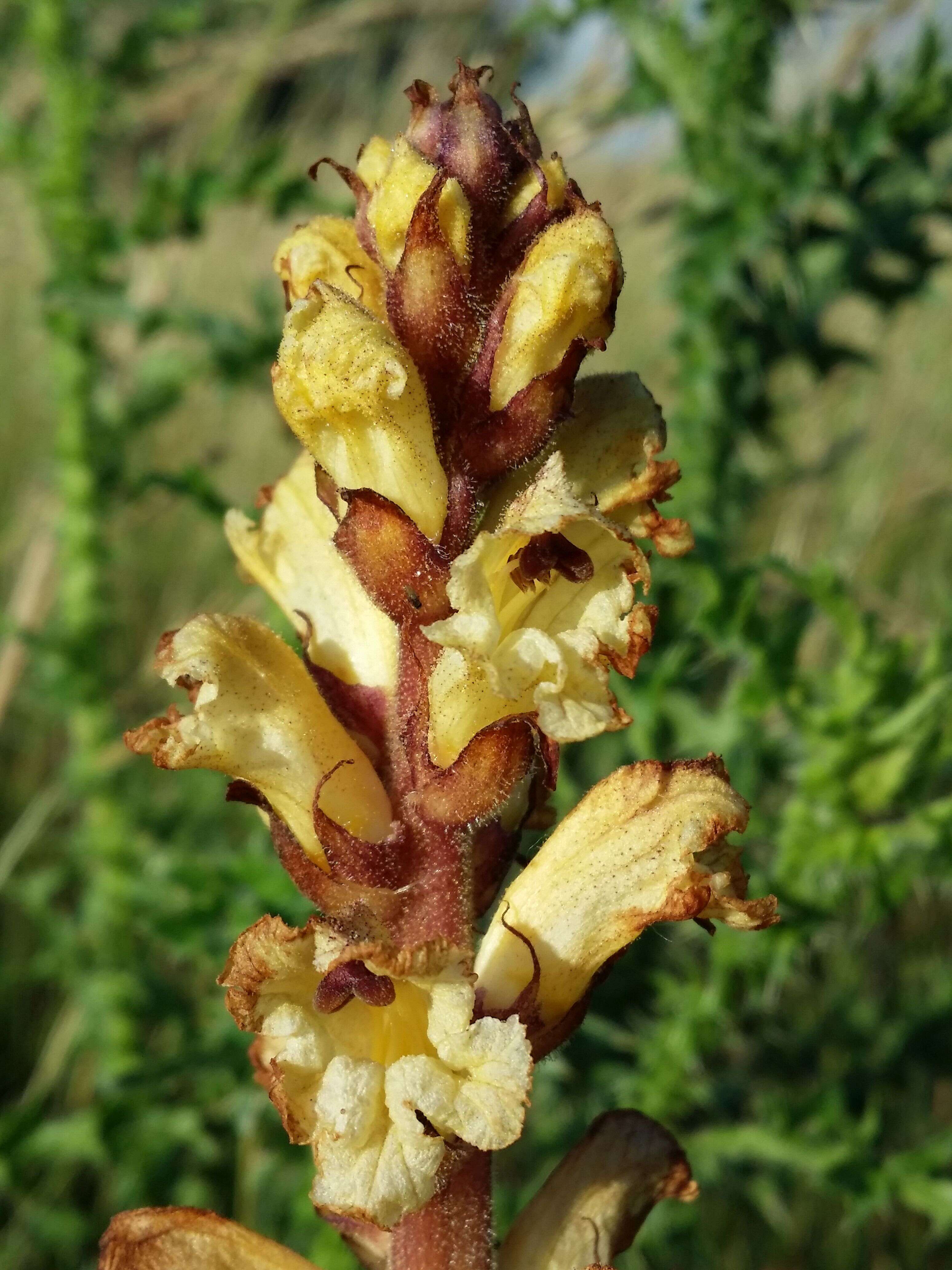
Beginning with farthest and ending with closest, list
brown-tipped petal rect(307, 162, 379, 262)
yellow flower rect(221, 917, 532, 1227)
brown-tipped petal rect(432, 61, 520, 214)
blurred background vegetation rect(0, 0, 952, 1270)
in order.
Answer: blurred background vegetation rect(0, 0, 952, 1270), brown-tipped petal rect(307, 162, 379, 262), brown-tipped petal rect(432, 61, 520, 214), yellow flower rect(221, 917, 532, 1227)

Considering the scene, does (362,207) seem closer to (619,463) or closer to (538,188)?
(538,188)

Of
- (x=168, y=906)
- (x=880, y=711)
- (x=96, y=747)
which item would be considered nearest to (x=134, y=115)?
(x=96, y=747)

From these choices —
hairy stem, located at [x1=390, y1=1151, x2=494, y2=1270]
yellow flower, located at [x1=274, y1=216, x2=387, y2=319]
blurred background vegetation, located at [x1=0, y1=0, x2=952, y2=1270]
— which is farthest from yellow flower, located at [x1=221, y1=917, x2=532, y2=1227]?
blurred background vegetation, located at [x1=0, y1=0, x2=952, y2=1270]

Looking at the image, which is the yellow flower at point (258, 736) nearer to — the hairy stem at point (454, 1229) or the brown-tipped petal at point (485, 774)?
the brown-tipped petal at point (485, 774)

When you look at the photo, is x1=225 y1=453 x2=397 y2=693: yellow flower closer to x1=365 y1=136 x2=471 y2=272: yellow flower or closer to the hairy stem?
x1=365 y1=136 x2=471 y2=272: yellow flower

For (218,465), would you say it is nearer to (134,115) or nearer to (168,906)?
(134,115)

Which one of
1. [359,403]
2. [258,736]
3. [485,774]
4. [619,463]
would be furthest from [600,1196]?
[359,403]
